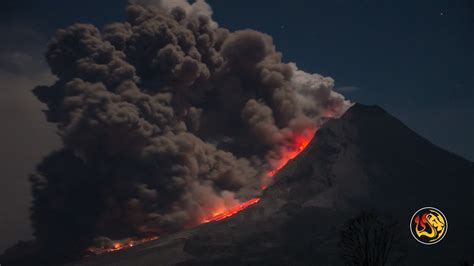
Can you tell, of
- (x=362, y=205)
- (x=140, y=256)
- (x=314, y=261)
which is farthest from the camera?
(x=362, y=205)

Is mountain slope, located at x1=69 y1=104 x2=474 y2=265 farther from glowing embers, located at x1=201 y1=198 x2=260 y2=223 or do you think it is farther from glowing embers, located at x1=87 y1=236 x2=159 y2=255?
glowing embers, located at x1=87 y1=236 x2=159 y2=255

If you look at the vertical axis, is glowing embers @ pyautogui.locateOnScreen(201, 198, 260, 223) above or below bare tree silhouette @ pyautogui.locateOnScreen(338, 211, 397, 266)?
above

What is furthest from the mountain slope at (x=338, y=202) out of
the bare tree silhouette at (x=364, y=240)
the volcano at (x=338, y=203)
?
the bare tree silhouette at (x=364, y=240)

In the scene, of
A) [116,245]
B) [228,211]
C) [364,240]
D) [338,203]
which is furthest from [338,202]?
[364,240]

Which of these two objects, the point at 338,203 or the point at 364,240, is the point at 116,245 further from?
the point at 364,240

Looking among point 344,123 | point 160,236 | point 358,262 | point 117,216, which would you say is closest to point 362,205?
point 344,123

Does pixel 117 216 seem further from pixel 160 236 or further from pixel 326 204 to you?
pixel 326 204

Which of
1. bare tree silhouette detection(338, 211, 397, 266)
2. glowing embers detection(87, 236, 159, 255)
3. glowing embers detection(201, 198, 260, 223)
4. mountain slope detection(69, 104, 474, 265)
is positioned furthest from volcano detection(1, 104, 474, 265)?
bare tree silhouette detection(338, 211, 397, 266)
